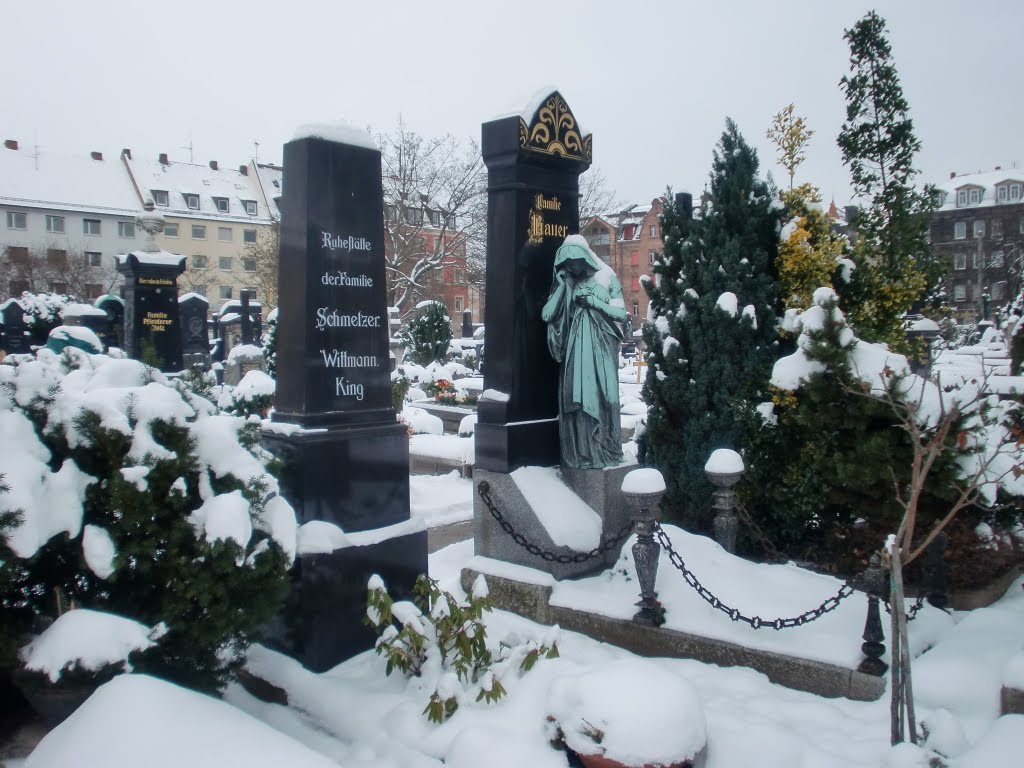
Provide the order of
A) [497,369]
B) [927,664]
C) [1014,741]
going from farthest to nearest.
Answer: [497,369] → [927,664] → [1014,741]

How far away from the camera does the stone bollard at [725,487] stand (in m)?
5.20

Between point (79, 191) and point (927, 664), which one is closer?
point (927, 664)

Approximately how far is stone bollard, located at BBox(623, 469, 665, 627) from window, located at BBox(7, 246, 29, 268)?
130 ft

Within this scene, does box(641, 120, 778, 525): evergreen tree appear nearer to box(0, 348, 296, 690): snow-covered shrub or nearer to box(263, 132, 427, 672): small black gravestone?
box(263, 132, 427, 672): small black gravestone

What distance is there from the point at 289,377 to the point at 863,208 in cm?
650

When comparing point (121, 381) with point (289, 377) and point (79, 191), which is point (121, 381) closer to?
point (289, 377)

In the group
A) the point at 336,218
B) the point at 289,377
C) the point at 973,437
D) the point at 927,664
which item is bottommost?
the point at 927,664

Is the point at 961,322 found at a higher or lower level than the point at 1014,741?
higher

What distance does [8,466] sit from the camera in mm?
2752

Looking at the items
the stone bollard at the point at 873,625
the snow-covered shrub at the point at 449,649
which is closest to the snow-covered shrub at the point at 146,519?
the snow-covered shrub at the point at 449,649

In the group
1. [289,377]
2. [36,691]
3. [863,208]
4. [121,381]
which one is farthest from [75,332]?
[863,208]

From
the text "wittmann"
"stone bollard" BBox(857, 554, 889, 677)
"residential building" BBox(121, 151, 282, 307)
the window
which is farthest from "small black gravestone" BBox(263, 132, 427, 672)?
"residential building" BBox(121, 151, 282, 307)

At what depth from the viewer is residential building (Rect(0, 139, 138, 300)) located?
44.1 meters

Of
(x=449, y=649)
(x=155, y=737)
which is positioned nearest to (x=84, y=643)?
(x=155, y=737)
